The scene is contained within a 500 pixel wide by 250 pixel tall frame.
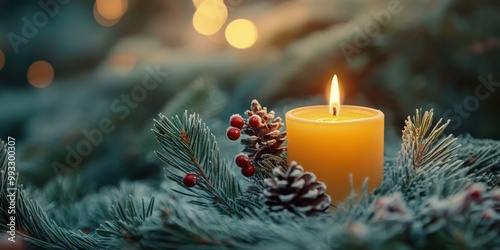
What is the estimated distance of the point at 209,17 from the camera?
45.6 inches

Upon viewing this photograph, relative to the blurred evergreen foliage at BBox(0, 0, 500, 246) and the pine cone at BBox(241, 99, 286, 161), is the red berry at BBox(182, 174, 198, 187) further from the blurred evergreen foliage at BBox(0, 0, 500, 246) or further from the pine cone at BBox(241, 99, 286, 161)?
the blurred evergreen foliage at BBox(0, 0, 500, 246)

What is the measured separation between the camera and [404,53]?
0.98m

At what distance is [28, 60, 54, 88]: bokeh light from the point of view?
1116 mm

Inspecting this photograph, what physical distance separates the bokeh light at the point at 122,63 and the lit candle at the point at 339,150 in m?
0.68

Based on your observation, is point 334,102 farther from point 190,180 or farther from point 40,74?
point 40,74

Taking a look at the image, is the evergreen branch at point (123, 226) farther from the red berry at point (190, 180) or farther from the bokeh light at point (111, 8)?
the bokeh light at point (111, 8)

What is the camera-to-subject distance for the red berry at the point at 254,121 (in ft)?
1.87

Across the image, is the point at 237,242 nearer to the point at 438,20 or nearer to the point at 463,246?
the point at 463,246

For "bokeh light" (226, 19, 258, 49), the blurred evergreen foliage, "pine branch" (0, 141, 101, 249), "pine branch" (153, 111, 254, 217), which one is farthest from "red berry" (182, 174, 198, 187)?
"bokeh light" (226, 19, 258, 49)

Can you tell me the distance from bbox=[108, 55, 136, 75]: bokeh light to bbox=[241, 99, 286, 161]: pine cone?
61 centimetres

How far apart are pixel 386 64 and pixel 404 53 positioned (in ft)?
0.13

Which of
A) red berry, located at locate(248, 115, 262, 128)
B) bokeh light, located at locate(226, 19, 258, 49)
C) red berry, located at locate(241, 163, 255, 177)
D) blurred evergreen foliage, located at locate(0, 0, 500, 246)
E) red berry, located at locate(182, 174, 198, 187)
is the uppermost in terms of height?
bokeh light, located at locate(226, 19, 258, 49)

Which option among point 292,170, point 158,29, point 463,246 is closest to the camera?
point 463,246

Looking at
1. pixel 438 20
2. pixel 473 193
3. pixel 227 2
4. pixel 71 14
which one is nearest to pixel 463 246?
pixel 473 193
